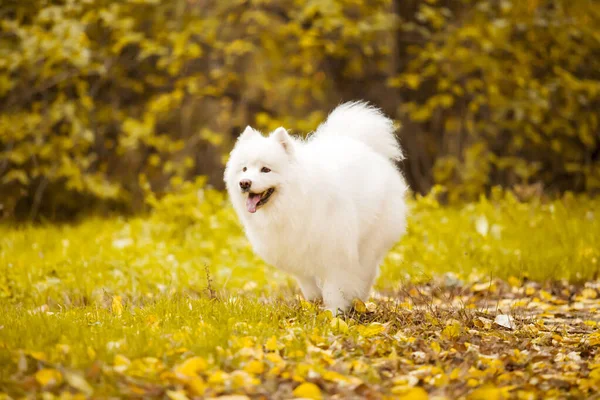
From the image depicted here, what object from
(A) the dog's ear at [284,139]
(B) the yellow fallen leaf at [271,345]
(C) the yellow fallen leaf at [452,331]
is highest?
(A) the dog's ear at [284,139]

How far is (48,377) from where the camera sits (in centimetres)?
265

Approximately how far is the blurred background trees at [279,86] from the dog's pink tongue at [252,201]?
4470mm

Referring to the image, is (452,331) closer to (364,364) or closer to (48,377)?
(364,364)

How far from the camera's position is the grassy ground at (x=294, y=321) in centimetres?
281

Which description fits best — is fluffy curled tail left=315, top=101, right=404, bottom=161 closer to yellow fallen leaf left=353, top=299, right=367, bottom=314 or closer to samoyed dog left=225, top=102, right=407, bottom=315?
samoyed dog left=225, top=102, right=407, bottom=315

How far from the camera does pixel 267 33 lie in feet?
31.3

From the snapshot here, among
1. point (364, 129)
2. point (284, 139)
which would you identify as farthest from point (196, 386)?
point (364, 129)

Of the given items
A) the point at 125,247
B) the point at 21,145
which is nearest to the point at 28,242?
the point at 125,247

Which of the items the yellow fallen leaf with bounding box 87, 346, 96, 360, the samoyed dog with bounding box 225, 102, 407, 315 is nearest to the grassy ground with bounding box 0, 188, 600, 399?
the yellow fallen leaf with bounding box 87, 346, 96, 360

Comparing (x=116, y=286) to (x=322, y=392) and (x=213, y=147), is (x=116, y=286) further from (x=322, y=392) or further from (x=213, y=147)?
(x=213, y=147)

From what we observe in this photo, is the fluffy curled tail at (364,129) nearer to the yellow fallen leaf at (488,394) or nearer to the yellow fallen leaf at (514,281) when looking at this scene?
the yellow fallen leaf at (514,281)

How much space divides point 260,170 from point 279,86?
6905mm

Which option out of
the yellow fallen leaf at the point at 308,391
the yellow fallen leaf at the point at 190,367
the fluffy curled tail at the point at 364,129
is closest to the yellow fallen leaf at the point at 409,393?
the yellow fallen leaf at the point at 308,391

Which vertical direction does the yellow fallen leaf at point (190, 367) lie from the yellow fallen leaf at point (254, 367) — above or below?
above
